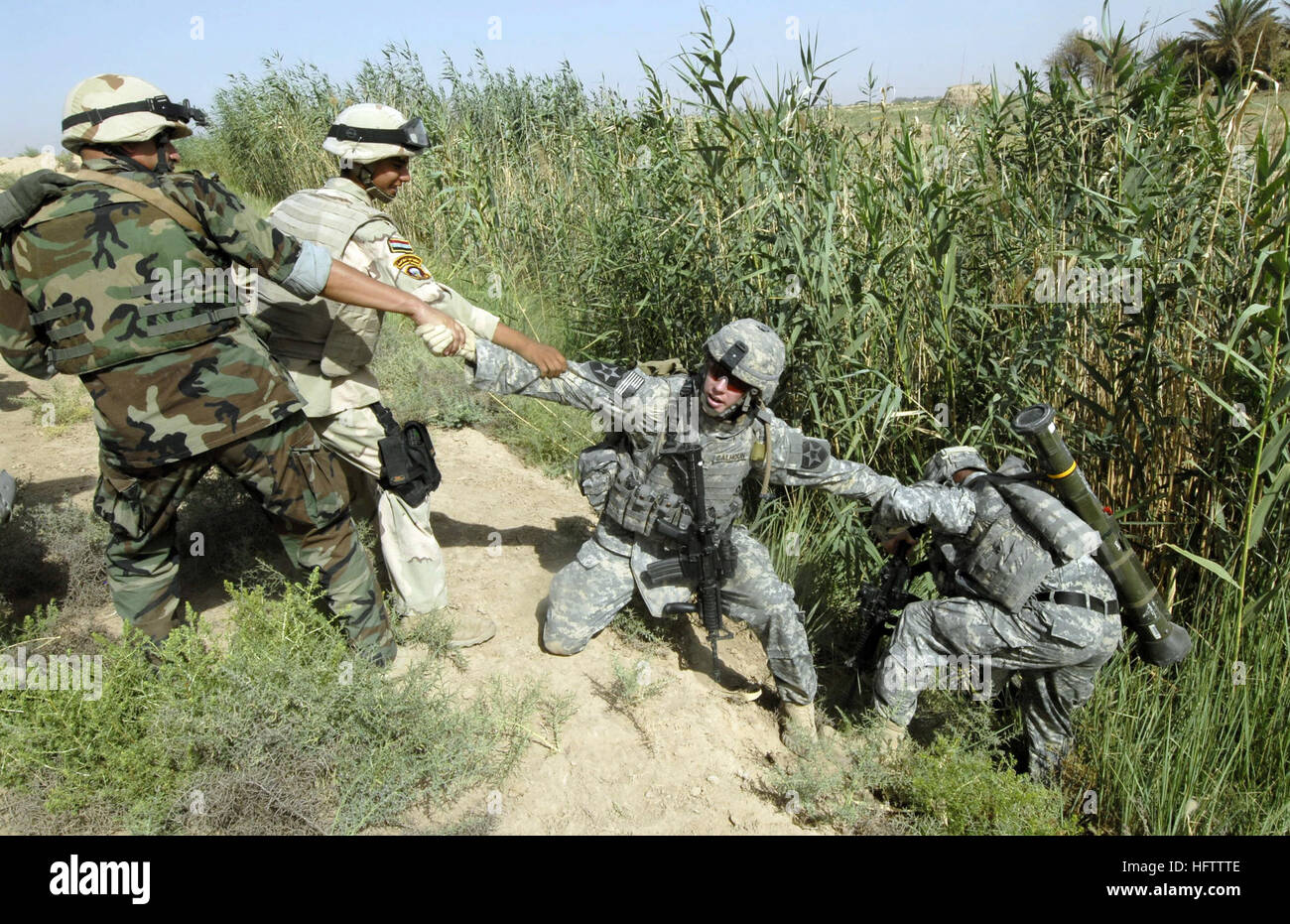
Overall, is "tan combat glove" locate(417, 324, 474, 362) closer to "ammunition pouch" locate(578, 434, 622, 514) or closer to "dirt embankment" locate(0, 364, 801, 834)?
"ammunition pouch" locate(578, 434, 622, 514)

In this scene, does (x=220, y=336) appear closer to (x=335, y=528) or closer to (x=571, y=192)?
(x=335, y=528)

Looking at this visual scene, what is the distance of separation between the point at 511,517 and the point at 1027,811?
2.77 meters

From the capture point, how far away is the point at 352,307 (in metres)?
3.12

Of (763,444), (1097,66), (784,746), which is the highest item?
(1097,66)

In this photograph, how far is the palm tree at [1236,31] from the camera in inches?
149

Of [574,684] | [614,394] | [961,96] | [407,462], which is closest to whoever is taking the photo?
[407,462]

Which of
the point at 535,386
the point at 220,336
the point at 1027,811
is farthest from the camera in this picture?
the point at 535,386

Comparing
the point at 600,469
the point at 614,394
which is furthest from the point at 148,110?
the point at 600,469

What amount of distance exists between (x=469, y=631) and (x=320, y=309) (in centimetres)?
140

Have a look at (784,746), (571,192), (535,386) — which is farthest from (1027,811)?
(571,192)

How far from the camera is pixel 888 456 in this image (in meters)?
4.25

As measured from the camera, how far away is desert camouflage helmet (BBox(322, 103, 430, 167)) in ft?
10.1

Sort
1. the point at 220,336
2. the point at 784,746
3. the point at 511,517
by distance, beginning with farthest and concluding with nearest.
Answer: the point at 511,517 < the point at 784,746 < the point at 220,336

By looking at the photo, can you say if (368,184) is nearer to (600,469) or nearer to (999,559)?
(600,469)
